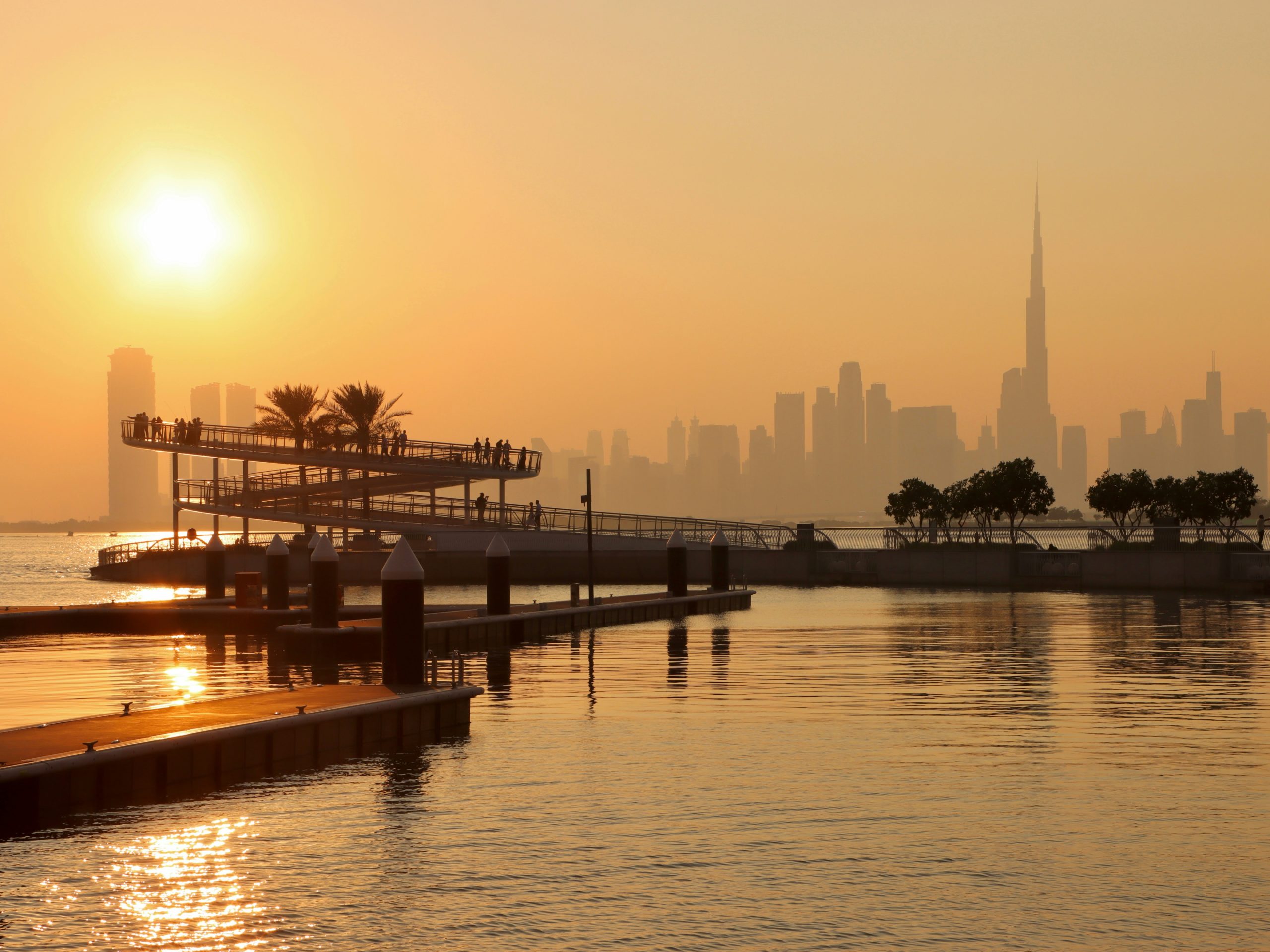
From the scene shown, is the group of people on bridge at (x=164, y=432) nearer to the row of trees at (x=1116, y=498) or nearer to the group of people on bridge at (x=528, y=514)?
the group of people on bridge at (x=528, y=514)

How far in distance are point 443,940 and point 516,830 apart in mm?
3645

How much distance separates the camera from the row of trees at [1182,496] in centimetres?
8056

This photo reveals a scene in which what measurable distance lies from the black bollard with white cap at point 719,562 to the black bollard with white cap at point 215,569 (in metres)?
17.8

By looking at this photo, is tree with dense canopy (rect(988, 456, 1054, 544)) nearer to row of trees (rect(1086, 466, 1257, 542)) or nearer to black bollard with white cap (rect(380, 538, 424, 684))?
row of trees (rect(1086, 466, 1257, 542))

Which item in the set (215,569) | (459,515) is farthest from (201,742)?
(459,515)

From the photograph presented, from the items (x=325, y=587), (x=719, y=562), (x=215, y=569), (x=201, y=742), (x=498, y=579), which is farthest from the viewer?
(x=719, y=562)

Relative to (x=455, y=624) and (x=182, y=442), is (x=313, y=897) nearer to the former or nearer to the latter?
(x=455, y=624)

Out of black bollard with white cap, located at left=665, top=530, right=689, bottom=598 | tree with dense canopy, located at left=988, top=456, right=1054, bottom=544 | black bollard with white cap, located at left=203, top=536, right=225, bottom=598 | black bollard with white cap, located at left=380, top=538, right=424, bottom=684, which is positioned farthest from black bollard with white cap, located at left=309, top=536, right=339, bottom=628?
tree with dense canopy, located at left=988, top=456, right=1054, bottom=544

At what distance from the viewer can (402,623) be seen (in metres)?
23.9

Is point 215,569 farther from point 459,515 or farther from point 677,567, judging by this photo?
point 459,515

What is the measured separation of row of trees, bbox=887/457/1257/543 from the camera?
80562mm

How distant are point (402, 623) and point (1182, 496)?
66.9 metres

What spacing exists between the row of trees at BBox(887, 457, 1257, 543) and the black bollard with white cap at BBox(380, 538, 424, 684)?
5494cm

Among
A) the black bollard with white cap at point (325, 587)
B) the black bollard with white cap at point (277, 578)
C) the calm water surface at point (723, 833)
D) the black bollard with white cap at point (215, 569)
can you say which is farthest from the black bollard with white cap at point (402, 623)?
the black bollard with white cap at point (215, 569)
